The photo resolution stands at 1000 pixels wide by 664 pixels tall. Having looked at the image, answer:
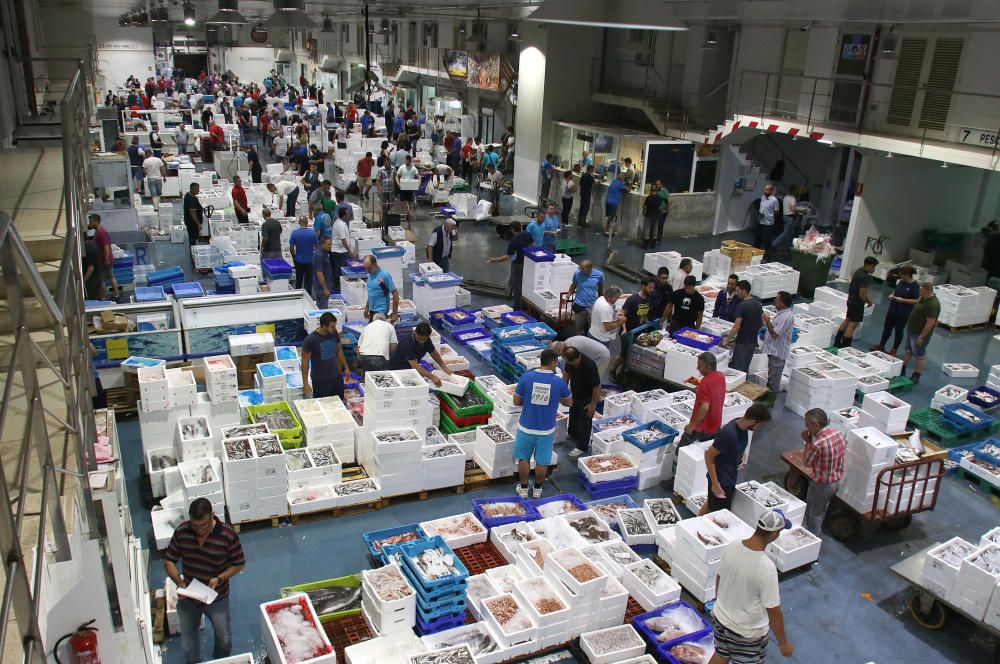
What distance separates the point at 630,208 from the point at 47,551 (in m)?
18.1

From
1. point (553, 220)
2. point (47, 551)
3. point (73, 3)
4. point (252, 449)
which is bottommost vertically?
point (252, 449)

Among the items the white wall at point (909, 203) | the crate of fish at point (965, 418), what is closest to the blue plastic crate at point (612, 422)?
the crate of fish at point (965, 418)

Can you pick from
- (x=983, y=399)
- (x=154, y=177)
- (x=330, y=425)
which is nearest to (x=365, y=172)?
(x=154, y=177)

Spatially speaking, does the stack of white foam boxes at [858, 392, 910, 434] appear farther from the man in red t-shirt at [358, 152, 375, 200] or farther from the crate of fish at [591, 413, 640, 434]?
the man in red t-shirt at [358, 152, 375, 200]

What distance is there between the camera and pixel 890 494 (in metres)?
7.95

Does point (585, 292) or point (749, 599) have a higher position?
point (585, 292)

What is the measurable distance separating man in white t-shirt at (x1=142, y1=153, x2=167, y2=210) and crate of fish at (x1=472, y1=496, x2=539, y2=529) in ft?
46.4

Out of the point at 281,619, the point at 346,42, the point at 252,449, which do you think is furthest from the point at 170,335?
the point at 346,42

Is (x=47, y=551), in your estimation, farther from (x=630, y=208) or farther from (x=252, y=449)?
(x=630, y=208)

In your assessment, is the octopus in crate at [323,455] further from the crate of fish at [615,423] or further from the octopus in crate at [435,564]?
the crate of fish at [615,423]

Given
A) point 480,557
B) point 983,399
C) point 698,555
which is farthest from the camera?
point 983,399

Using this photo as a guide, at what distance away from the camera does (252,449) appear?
741 cm

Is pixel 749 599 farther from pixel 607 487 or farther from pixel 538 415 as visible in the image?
pixel 607 487

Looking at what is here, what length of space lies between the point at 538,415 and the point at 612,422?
1.87m
